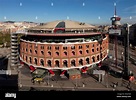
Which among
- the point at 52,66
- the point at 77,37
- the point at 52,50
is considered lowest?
the point at 52,66

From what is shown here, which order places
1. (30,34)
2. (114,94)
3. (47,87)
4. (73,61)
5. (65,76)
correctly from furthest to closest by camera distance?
(30,34), (73,61), (65,76), (47,87), (114,94)

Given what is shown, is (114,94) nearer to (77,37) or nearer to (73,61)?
(73,61)

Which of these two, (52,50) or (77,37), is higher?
(77,37)

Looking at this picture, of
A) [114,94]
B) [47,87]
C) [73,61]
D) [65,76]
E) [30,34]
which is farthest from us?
[30,34]

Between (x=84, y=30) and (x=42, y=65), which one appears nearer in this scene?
(x=42, y=65)

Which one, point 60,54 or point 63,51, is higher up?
point 63,51

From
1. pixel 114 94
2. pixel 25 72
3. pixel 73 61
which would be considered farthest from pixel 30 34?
pixel 114 94
